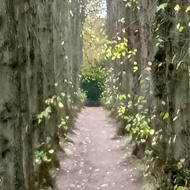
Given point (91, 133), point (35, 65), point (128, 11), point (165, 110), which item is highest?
point (128, 11)

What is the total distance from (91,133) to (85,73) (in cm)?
1911

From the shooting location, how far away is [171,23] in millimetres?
5695

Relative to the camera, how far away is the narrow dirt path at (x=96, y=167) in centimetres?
725

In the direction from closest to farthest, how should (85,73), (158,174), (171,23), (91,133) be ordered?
(171,23) → (158,174) → (91,133) → (85,73)

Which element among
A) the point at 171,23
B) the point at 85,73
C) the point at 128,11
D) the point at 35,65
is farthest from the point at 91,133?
the point at 85,73

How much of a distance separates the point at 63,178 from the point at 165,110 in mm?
2942

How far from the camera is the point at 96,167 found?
8742 millimetres

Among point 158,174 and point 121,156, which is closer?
point 158,174

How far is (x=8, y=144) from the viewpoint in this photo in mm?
3080

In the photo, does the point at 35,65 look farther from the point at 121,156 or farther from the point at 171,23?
the point at 121,156

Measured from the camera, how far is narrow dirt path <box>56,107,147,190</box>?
23.8 ft

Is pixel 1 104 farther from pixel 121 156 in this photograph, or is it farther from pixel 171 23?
pixel 121 156

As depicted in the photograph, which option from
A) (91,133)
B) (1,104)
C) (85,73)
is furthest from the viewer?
(85,73)

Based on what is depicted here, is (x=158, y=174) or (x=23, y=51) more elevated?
(x=23, y=51)
